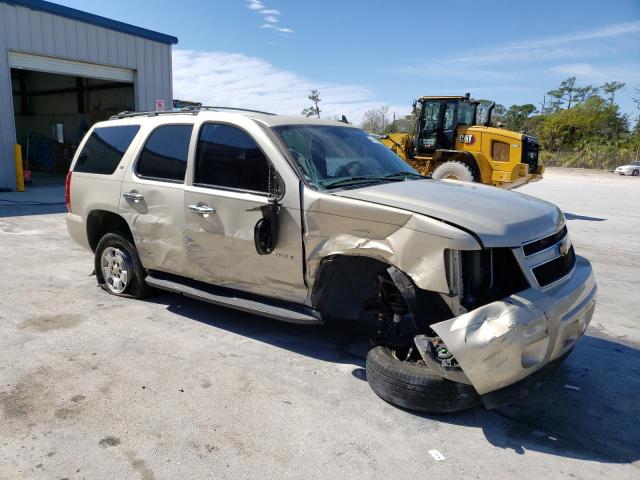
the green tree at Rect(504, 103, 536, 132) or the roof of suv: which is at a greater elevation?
the green tree at Rect(504, 103, 536, 132)

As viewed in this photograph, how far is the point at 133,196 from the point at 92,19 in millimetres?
14049

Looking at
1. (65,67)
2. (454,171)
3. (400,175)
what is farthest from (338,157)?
(65,67)

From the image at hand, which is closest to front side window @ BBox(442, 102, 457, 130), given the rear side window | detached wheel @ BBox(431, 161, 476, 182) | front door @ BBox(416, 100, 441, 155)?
front door @ BBox(416, 100, 441, 155)

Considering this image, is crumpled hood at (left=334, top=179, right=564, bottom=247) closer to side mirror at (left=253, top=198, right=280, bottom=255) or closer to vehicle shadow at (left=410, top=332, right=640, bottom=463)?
side mirror at (left=253, top=198, right=280, bottom=255)

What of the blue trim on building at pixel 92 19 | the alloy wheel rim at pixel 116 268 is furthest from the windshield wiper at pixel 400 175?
the blue trim on building at pixel 92 19

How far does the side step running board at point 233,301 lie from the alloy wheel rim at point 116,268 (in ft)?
1.11

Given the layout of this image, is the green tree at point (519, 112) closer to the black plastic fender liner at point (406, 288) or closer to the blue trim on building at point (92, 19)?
the blue trim on building at point (92, 19)

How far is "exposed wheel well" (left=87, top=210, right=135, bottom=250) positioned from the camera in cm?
535

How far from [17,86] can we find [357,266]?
27.9m

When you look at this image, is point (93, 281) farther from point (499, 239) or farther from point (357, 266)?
point (499, 239)

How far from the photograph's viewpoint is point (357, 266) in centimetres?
379

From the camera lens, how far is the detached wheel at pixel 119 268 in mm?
5207

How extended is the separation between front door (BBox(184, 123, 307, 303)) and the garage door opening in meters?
17.9

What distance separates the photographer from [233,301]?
167 inches
